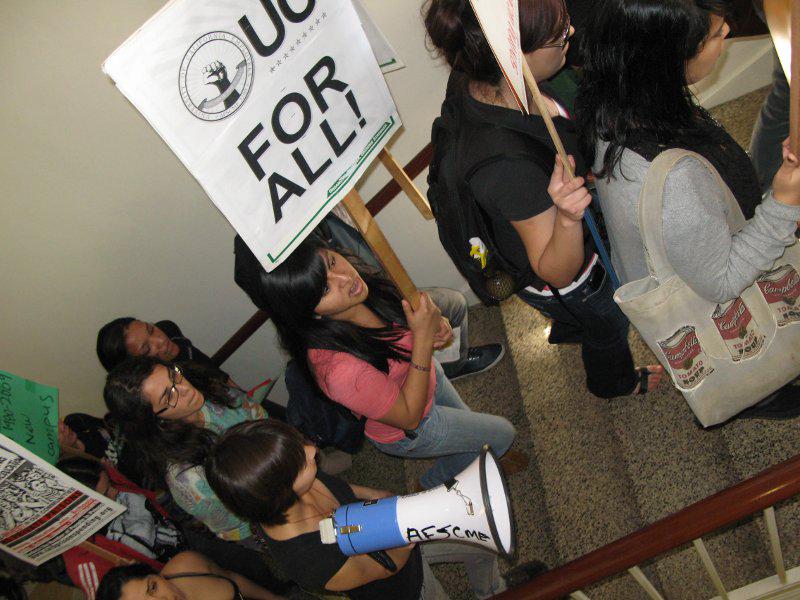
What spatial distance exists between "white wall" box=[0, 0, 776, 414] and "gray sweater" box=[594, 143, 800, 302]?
1.53m

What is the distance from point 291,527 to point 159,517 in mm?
1291

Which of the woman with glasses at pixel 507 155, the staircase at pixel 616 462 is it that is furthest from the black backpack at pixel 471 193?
the staircase at pixel 616 462

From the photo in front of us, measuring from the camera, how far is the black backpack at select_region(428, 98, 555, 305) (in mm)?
1548

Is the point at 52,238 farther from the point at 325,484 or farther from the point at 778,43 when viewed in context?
the point at 778,43


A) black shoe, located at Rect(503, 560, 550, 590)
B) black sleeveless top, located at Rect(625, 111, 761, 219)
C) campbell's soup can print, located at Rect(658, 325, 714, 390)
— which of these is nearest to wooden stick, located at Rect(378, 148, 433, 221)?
black sleeveless top, located at Rect(625, 111, 761, 219)

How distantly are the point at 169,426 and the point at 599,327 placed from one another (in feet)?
5.16

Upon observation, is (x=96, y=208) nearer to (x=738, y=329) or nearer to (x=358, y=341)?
(x=358, y=341)

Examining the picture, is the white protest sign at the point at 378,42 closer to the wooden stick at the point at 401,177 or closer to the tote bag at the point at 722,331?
the wooden stick at the point at 401,177

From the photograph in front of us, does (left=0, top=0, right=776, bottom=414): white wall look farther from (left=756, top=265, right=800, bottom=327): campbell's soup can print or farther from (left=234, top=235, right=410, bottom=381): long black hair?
(left=756, top=265, right=800, bottom=327): campbell's soup can print

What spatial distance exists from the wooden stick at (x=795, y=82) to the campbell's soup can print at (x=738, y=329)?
439 mm

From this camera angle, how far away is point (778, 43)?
54.7 inches

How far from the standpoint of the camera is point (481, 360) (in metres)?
3.26

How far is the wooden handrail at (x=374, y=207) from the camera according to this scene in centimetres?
304

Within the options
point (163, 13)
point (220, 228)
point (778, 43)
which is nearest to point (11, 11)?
point (220, 228)
